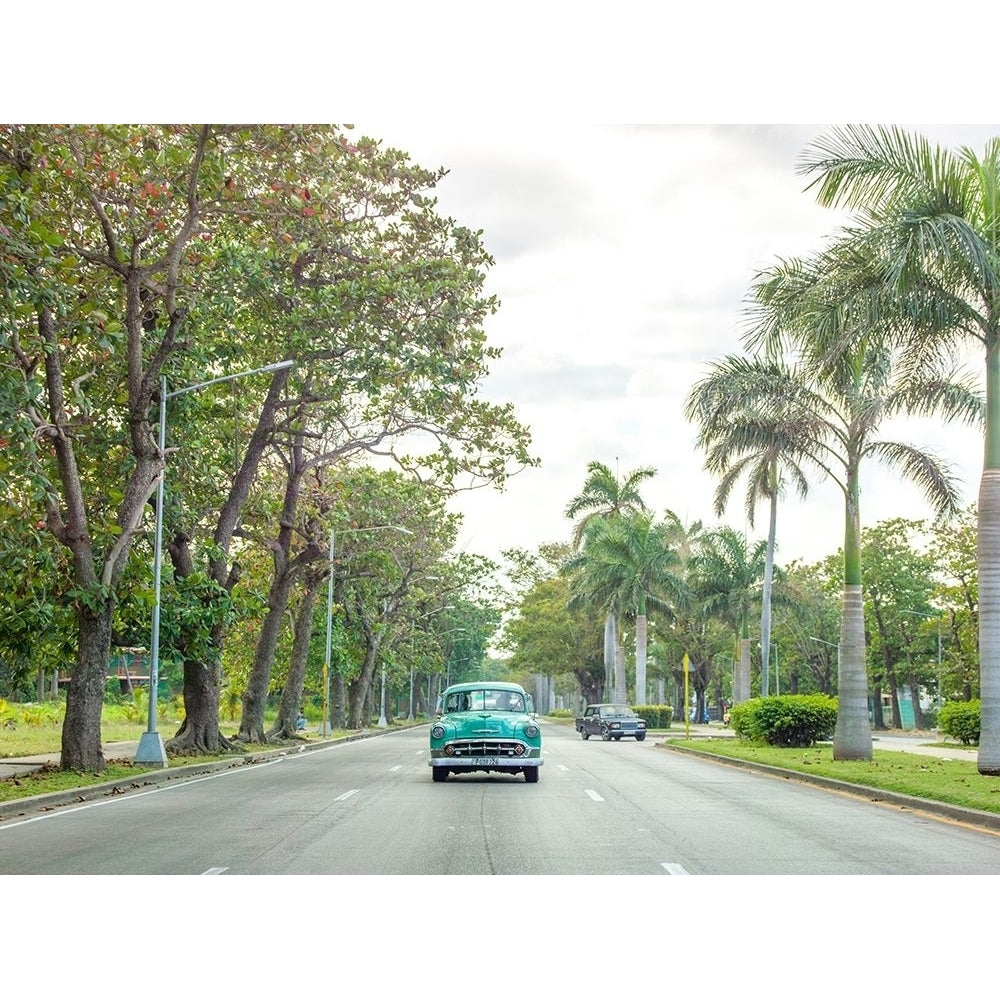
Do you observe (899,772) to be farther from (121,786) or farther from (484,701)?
(121,786)

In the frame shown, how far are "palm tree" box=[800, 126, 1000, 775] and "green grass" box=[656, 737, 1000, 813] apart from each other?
1415 millimetres

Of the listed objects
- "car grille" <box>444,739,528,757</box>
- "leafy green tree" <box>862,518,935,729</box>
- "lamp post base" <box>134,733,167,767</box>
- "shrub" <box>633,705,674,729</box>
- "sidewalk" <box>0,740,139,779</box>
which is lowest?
"shrub" <box>633,705,674,729</box>

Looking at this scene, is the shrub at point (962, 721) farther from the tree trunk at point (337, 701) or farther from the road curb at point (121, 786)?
the tree trunk at point (337, 701)

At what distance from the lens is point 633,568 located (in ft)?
202

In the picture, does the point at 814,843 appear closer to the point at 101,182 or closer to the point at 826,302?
the point at 826,302

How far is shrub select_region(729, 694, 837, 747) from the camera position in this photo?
35.2 m

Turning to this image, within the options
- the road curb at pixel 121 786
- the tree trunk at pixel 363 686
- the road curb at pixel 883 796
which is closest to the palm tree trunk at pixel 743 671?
the tree trunk at pixel 363 686

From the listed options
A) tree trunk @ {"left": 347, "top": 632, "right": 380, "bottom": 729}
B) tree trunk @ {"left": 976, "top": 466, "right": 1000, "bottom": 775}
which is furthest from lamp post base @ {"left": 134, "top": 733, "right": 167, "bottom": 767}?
tree trunk @ {"left": 347, "top": 632, "right": 380, "bottom": 729}

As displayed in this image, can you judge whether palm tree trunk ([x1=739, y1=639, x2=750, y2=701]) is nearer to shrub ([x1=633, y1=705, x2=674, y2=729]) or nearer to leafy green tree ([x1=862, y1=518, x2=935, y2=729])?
shrub ([x1=633, y1=705, x2=674, y2=729])

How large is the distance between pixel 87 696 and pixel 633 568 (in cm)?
3973

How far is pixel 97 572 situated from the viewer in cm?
2620

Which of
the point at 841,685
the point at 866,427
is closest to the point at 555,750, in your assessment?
the point at 841,685

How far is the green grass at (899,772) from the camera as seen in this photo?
18016 millimetres
